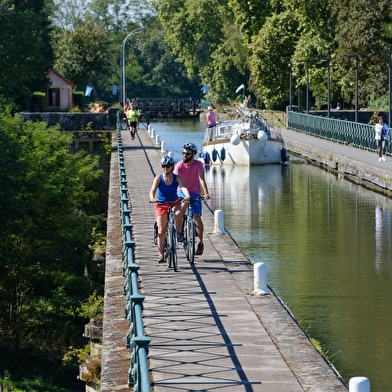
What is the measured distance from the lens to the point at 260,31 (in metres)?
74.6

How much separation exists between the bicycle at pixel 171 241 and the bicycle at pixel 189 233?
0.32 meters

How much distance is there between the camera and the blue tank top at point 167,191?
1492 cm

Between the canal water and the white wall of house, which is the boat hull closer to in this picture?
the canal water

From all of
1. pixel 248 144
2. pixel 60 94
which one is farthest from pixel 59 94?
pixel 248 144

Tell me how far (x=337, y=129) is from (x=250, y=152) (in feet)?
19.4

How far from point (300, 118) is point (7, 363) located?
38808 millimetres

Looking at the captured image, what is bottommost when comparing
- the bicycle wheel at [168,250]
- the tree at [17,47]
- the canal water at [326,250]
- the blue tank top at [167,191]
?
the canal water at [326,250]

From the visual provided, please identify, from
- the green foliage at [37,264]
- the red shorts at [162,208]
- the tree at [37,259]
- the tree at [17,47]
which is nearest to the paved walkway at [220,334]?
the red shorts at [162,208]

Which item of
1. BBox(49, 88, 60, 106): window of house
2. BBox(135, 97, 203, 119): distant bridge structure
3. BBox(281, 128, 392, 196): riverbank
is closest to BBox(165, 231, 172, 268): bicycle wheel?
BBox(281, 128, 392, 196): riverbank

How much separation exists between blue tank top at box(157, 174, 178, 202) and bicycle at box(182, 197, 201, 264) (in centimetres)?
27

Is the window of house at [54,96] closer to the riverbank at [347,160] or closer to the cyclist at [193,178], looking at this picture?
the riverbank at [347,160]

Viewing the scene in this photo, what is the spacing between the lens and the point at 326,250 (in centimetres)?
2392

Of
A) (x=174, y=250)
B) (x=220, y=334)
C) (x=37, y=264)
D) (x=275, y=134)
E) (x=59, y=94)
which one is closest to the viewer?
(x=220, y=334)

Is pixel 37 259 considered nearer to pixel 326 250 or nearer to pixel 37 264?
pixel 37 264
